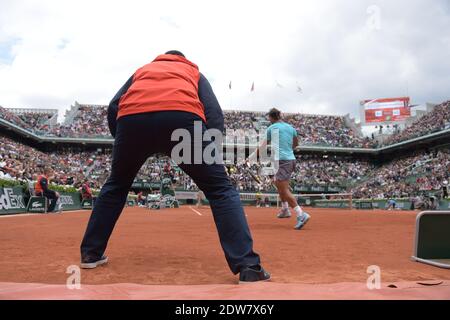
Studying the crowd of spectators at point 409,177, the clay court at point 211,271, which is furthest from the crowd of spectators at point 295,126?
the clay court at point 211,271

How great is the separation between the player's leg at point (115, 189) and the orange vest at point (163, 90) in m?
0.14

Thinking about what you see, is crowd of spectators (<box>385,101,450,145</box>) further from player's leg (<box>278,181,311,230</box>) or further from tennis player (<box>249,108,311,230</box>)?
player's leg (<box>278,181,311,230</box>)

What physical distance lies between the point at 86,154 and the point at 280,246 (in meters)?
42.2

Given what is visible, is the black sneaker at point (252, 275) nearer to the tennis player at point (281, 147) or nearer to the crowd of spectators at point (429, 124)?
the tennis player at point (281, 147)

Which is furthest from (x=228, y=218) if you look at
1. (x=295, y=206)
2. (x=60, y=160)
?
(x=60, y=160)

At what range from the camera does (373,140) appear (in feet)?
157

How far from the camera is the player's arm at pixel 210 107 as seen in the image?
8.07 ft

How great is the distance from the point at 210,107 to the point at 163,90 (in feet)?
1.12

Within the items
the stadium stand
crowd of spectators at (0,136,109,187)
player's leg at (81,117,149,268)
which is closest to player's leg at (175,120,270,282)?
player's leg at (81,117,149,268)

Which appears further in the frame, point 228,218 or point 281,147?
point 281,147

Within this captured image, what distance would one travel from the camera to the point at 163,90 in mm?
2373

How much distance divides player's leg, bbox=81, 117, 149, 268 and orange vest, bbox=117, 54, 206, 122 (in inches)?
5.3

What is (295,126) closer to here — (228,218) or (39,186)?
(39,186)
